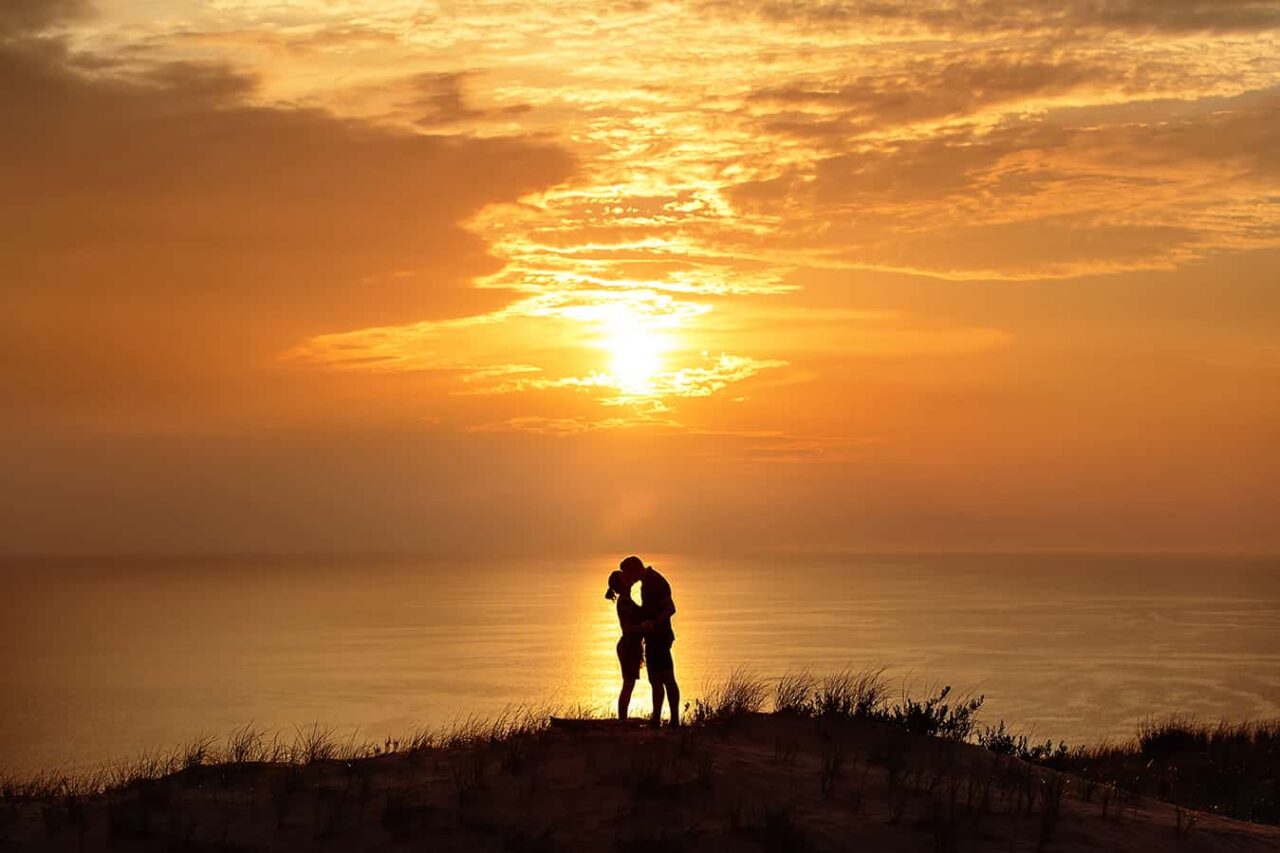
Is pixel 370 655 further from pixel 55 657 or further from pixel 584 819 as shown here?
pixel 584 819

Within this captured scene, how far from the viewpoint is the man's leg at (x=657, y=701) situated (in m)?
16.5

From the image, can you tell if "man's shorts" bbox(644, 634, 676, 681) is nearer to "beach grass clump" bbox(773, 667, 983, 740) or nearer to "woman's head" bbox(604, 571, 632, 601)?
"woman's head" bbox(604, 571, 632, 601)

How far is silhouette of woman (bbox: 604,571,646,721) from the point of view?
16.9m

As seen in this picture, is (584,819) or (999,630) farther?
(999,630)

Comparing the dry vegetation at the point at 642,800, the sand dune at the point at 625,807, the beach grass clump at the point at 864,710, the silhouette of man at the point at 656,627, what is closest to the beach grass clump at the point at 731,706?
the dry vegetation at the point at 642,800

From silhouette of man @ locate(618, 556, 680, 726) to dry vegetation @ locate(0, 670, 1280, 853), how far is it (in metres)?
0.78

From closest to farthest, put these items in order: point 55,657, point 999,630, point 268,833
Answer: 1. point 268,833
2. point 55,657
3. point 999,630

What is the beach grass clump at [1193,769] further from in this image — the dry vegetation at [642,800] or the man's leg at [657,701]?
the man's leg at [657,701]

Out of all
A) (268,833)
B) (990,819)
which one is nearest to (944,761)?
(990,819)

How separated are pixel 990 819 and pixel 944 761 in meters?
2.28

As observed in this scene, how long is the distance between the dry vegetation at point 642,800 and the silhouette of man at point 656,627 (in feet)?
2.55

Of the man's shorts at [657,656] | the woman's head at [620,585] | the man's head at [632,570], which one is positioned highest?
the man's head at [632,570]

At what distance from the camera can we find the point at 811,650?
11381 cm

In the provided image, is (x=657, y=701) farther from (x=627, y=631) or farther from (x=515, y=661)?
(x=515, y=661)
